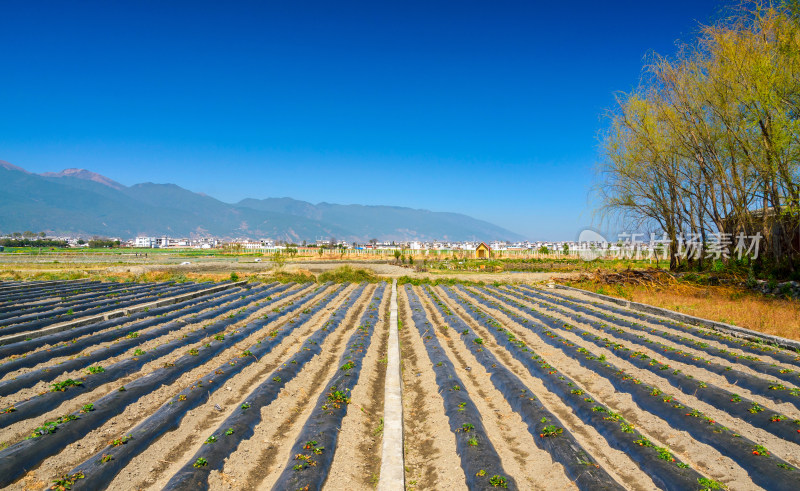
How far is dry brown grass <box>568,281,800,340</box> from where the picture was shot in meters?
11.1

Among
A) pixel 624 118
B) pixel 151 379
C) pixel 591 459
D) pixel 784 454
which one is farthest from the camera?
pixel 624 118

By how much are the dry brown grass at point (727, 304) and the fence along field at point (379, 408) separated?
1747 mm

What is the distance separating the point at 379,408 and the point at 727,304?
14724mm

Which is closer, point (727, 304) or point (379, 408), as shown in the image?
point (379, 408)

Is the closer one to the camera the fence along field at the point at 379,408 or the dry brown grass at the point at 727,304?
the fence along field at the point at 379,408

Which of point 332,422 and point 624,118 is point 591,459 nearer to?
point 332,422

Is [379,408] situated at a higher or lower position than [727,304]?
lower

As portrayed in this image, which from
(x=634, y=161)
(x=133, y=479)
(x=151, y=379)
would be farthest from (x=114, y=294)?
(x=634, y=161)

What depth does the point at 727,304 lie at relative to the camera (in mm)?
14523

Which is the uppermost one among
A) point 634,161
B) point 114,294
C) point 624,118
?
point 624,118

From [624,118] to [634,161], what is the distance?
2.39 m

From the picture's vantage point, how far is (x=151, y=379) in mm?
6895

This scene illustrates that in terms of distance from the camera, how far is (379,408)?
258 inches

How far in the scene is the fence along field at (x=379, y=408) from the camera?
14.3 ft
